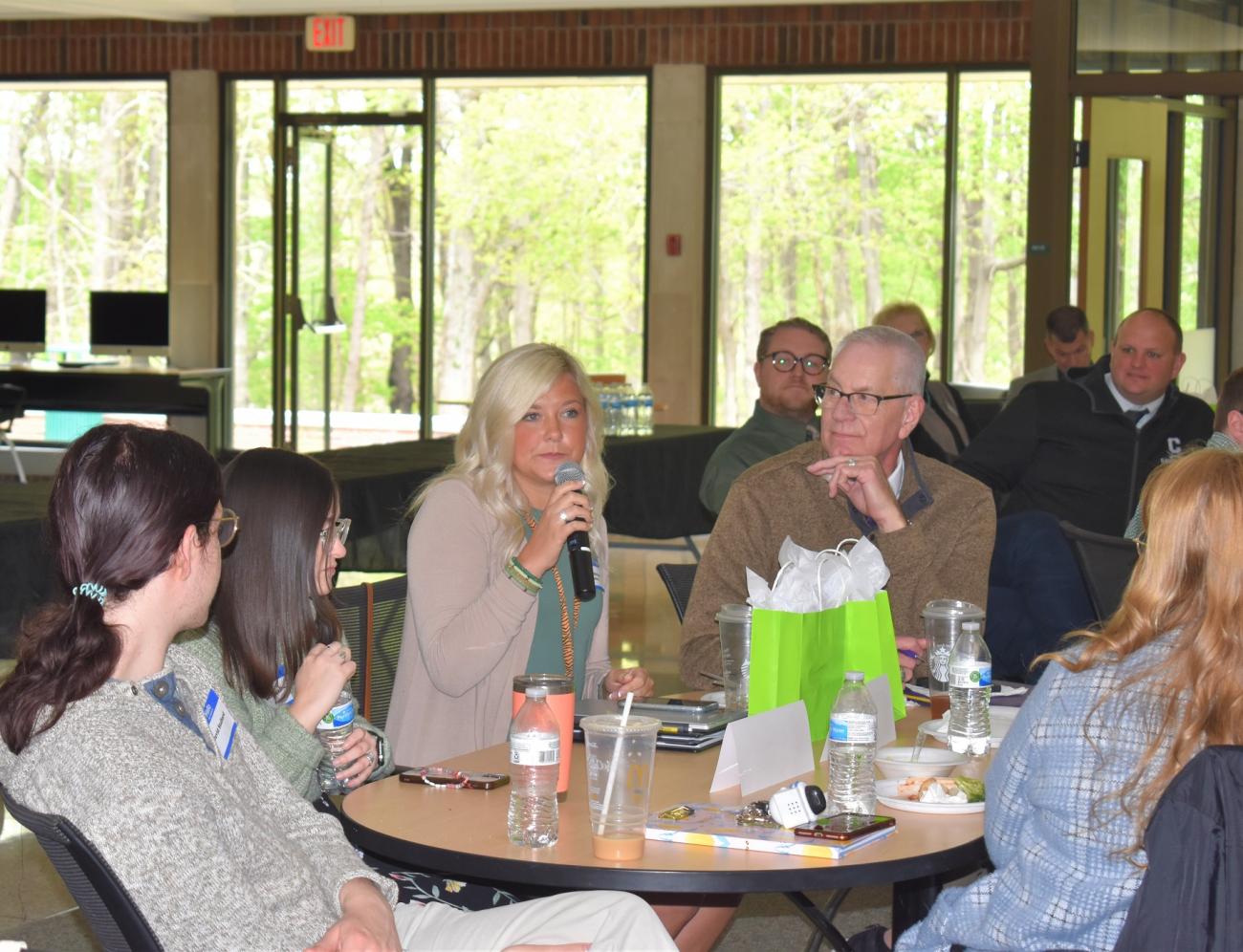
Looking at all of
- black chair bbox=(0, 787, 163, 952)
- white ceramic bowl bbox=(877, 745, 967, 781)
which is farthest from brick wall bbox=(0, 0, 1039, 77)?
black chair bbox=(0, 787, 163, 952)

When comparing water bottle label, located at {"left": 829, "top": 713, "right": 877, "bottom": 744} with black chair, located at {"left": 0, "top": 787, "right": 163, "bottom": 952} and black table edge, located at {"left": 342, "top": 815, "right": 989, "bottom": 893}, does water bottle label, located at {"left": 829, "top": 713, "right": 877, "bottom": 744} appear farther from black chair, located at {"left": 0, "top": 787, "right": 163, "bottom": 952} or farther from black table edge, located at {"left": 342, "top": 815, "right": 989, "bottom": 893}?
black chair, located at {"left": 0, "top": 787, "right": 163, "bottom": 952}

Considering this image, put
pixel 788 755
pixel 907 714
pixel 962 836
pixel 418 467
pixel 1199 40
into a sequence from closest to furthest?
pixel 962 836 < pixel 788 755 < pixel 907 714 < pixel 418 467 < pixel 1199 40

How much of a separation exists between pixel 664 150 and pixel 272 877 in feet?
33.6

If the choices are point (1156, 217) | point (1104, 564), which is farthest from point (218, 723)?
point (1156, 217)

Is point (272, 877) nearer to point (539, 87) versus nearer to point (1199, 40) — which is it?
point (1199, 40)

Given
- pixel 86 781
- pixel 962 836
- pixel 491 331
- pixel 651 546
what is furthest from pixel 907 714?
pixel 491 331

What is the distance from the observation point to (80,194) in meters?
13.2

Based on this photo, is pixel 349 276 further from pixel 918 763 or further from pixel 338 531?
pixel 918 763

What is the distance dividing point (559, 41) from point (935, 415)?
6.12 meters

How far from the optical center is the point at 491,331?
12.6m

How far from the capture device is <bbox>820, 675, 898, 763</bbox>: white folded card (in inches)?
107

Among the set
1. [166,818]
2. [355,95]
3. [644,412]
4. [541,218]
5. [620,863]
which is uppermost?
[355,95]

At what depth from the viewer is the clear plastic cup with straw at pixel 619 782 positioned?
207cm

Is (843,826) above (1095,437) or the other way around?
the other way around
